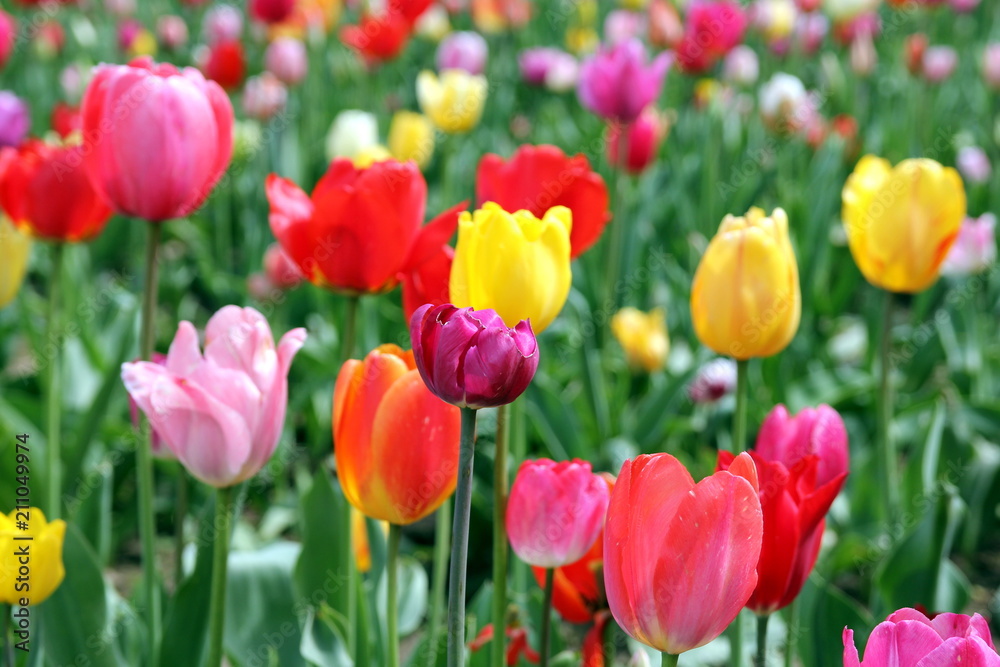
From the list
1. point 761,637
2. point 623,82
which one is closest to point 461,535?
point 761,637

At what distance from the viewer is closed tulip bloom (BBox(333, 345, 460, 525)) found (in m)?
0.80

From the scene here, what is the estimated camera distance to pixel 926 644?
1.97 ft

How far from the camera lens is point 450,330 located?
0.66 m

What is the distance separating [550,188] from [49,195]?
677 mm

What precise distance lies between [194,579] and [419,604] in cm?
48

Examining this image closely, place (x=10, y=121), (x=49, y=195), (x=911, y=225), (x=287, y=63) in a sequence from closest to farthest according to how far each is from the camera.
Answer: (x=911, y=225), (x=49, y=195), (x=10, y=121), (x=287, y=63)

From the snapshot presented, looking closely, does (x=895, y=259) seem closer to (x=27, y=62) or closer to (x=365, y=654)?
(x=365, y=654)

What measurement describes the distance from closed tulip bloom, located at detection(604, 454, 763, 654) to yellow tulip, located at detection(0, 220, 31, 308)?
1.09 m

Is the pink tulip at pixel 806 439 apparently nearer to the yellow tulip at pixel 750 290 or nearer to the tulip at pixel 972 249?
the yellow tulip at pixel 750 290

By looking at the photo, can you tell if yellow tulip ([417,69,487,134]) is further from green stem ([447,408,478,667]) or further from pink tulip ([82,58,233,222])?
green stem ([447,408,478,667])

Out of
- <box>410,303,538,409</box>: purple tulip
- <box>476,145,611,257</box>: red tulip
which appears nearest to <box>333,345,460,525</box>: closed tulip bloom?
<box>410,303,538,409</box>: purple tulip

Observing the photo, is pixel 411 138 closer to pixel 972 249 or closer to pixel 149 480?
pixel 972 249

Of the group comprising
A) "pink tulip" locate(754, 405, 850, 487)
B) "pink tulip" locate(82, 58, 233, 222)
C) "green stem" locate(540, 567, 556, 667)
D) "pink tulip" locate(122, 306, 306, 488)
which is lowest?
"green stem" locate(540, 567, 556, 667)

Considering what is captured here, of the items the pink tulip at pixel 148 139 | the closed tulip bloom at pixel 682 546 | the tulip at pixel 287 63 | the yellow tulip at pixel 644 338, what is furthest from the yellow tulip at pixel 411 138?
the closed tulip bloom at pixel 682 546
